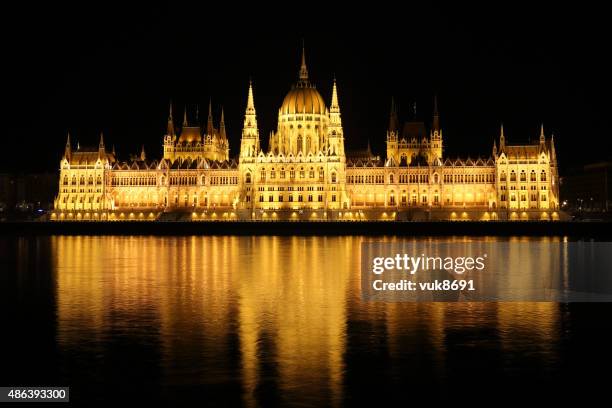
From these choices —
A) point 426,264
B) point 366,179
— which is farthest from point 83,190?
point 426,264

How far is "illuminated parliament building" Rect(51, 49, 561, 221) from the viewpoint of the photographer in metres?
116

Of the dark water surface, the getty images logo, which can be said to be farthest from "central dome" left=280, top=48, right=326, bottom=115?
the dark water surface

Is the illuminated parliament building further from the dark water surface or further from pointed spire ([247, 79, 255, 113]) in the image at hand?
the dark water surface

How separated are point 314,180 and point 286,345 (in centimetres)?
9705

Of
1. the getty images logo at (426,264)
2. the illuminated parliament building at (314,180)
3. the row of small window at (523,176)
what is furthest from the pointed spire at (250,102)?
the getty images logo at (426,264)

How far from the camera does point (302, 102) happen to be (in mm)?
126938

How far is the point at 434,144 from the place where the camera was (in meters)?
128

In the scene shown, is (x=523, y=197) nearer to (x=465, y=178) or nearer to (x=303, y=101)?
(x=465, y=178)

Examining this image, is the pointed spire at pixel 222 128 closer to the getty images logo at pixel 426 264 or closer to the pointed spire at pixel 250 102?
the pointed spire at pixel 250 102

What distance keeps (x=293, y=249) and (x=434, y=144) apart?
233 ft

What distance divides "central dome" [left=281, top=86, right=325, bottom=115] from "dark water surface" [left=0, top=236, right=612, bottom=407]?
9124 centimetres

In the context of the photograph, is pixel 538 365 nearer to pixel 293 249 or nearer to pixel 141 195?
pixel 293 249

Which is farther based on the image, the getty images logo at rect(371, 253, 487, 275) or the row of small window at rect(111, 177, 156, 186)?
the row of small window at rect(111, 177, 156, 186)

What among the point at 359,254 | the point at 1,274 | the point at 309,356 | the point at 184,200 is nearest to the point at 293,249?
the point at 359,254
